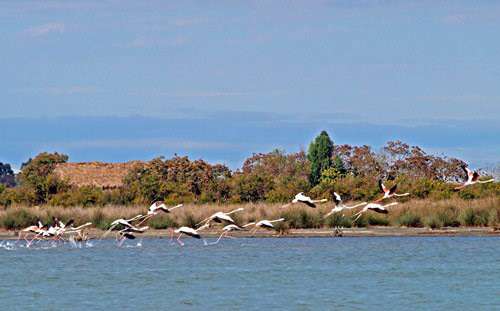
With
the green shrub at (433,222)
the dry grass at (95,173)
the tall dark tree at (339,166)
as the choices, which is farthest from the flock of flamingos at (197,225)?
the tall dark tree at (339,166)

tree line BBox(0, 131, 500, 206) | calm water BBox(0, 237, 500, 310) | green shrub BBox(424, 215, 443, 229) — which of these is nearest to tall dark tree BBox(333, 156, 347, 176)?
tree line BBox(0, 131, 500, 206)

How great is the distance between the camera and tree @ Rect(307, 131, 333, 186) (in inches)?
3287

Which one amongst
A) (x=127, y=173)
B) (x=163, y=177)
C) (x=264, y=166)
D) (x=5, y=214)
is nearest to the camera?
(x=5, y=214)

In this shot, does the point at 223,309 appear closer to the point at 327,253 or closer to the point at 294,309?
the point at 294,309

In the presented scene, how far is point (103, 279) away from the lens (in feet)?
120

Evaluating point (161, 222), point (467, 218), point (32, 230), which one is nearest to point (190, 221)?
point (161, 222)

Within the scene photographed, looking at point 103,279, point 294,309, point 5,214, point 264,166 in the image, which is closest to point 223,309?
point 294,309

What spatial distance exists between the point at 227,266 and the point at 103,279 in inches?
192

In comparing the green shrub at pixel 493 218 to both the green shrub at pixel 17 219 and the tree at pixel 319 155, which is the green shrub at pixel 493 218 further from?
the tree at pixel 319 155

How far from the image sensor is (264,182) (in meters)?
68.1

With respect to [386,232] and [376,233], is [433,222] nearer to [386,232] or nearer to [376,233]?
[386,232]

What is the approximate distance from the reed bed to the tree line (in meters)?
5.48

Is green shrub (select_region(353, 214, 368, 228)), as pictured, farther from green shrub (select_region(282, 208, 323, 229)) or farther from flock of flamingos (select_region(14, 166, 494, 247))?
green shrub (select_region(282, 208, 323, 229))

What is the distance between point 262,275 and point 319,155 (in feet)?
157
